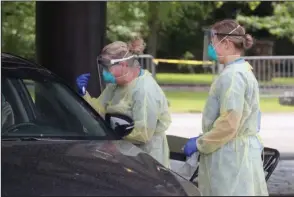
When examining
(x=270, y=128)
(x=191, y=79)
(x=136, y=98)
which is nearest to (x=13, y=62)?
(x=136, y=98)

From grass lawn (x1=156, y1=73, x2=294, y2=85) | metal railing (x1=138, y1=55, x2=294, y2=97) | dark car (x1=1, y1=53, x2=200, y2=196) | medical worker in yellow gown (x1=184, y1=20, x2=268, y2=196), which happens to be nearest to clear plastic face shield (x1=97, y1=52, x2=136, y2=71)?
dark car (x1=1, y1=53, x2=200, y2=196)

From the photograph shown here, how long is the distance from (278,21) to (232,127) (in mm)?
24865

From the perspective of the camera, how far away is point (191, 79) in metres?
28.7

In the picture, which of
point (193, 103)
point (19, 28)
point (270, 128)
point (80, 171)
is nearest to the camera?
point (80, 171)

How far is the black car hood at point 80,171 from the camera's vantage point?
3.25m

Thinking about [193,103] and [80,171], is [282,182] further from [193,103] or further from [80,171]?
[193,103]

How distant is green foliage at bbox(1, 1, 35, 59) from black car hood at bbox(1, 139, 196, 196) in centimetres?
1371

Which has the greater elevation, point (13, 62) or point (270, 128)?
point (13, 62)

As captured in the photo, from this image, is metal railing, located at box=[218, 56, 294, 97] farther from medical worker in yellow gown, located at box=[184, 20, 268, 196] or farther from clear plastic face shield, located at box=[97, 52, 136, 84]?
medical worker in yellow gown, located at box=[184, 20, 268, 196]

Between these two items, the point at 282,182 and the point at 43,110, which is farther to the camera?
the point at 282,182

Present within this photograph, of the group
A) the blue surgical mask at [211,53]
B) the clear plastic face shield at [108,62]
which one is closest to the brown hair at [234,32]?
the blue surgical mask at [211,53]

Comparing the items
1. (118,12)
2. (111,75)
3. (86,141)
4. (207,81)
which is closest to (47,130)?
(86,141)

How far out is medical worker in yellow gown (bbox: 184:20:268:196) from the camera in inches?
150

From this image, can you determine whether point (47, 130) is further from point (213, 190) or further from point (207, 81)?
point (207, 81)
